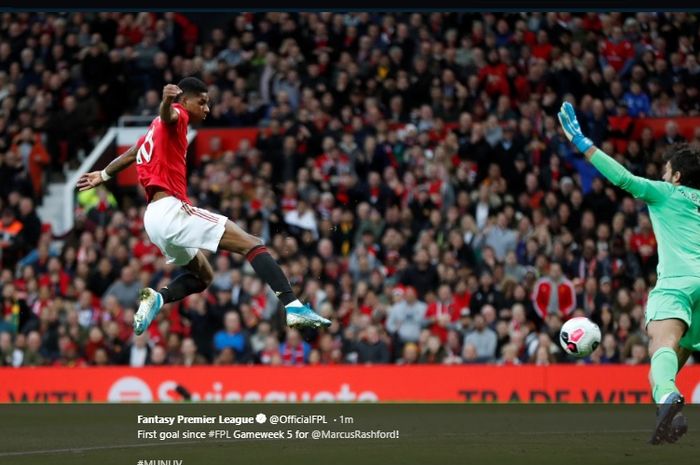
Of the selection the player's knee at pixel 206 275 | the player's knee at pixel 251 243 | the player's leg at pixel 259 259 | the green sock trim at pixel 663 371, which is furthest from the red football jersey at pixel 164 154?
the green sock trim at pixel 663 371

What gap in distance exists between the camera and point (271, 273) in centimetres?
984

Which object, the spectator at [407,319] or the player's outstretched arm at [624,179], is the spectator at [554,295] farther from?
the player's outstretched arm at [624,179]

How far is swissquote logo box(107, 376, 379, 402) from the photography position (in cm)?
1639

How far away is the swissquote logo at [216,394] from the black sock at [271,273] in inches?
263

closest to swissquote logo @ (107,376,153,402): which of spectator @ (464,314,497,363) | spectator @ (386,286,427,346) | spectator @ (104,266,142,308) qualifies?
spectator @ (104,266,142,308)

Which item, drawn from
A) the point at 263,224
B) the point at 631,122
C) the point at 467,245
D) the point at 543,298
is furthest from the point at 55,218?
the point at 631,122

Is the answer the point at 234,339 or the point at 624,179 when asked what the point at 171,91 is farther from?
the point at 234,339

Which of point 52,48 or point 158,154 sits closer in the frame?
point 158,154

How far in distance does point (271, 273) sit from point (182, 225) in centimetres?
82

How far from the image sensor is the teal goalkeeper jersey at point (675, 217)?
8.41 m

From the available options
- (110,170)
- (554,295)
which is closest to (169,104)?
(110,170)

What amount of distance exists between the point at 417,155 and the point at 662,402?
38.5ft
